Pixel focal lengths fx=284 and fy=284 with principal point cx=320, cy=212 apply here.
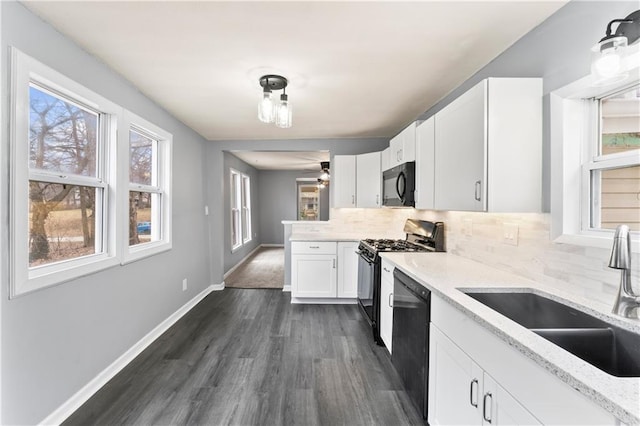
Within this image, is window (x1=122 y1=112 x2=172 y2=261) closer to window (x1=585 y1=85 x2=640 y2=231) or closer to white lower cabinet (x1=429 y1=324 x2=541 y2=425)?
white lower cabinet (x1=429 y1=324 x2=541 y2=425)

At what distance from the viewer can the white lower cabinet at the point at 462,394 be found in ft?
3.31

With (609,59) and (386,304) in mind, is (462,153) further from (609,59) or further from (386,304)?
(386,304)

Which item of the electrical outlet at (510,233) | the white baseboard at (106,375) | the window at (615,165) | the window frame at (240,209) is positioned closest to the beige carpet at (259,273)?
the window frame at (240,209)

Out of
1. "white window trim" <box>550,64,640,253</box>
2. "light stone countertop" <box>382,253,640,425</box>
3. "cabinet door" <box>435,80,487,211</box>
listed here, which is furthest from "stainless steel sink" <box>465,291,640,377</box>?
"cabinet door" <box>435,80,487,211</box>

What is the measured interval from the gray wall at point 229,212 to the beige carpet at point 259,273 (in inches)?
8.6

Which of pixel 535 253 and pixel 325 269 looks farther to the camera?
pixel 325 269

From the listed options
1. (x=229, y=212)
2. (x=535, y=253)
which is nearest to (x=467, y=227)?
(x=535, y=253)

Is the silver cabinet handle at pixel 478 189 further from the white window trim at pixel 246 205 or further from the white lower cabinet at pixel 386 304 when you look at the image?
the white window trim at pixel 246 205

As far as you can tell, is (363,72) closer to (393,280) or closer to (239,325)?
(393,280)

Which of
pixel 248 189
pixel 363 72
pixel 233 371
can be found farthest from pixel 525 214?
pixel 248 189

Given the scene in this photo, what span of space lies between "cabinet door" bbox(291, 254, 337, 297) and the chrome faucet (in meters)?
2.85

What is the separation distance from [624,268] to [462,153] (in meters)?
0.99

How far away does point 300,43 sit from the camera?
1785mm

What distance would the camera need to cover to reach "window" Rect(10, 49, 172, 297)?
149cm
